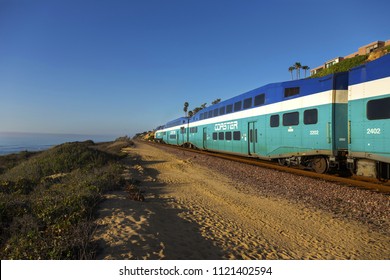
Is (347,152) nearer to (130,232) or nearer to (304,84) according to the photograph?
(304,84)

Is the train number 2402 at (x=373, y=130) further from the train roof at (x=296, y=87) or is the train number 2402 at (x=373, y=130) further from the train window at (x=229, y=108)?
the train window at (x=229, y=108)

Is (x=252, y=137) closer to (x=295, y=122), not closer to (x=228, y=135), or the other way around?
(x=295, y=122)

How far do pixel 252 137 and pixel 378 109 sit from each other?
25.9 ft

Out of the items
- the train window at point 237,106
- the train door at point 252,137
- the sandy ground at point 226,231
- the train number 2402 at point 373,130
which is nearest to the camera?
the sandy ground at point 226,231

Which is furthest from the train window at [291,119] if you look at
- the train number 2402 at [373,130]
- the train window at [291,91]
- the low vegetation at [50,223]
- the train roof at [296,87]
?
the low vegetation at [50,223]

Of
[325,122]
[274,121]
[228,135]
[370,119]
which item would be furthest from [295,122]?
[228,135]

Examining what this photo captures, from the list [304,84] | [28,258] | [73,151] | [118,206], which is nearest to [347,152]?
[304,84]

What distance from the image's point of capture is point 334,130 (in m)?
9.77

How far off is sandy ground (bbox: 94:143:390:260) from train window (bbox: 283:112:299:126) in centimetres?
535

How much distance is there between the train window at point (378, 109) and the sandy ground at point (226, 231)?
4042 millimetres

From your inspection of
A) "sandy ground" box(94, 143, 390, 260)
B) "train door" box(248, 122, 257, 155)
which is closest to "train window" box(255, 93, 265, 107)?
"train door" box(248, 122, 257, 155)

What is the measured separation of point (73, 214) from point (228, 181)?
272 inches

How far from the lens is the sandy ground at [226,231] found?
4.15 m

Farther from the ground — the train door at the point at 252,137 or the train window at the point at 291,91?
the train window at the point at 291,91
